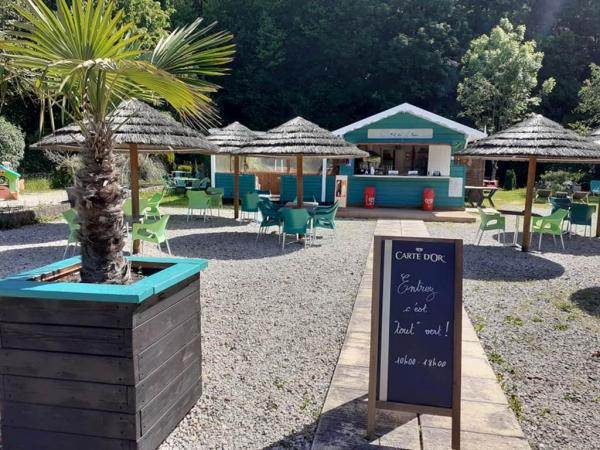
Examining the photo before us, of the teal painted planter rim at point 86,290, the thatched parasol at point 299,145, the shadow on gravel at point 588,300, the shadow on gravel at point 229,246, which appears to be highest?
the thatched parasol at point 299,145

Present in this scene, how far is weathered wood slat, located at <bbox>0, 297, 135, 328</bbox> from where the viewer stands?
2.20 metres

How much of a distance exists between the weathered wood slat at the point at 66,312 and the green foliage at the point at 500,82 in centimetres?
Result: 2810

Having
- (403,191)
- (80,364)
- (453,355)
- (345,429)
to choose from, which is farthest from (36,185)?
(453,355)

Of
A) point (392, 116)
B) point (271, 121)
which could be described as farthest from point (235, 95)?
point (392, 116)

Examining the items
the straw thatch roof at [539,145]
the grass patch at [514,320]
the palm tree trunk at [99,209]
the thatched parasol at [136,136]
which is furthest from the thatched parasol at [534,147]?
the palm tree trunk at [99,209]

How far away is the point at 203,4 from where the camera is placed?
34.9 metres

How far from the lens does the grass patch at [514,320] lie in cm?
468

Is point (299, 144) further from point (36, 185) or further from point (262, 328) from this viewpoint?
Result: point (36, 185)

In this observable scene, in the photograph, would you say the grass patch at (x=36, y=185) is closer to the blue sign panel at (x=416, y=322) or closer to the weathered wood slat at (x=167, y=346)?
the weathered wood slat at (x=167, y=346)

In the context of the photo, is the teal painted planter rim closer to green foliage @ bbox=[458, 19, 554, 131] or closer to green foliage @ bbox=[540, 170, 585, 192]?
green foliage @ bbox=[540, 170, 585, 192]

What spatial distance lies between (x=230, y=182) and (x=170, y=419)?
14.8 metres

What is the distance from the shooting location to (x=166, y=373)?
2.54m

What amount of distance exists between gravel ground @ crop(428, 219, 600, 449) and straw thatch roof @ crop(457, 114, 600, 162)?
184 centimetres

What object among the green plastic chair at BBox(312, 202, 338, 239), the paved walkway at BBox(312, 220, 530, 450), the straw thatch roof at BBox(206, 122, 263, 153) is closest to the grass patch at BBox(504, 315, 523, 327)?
the paved walkway at BBox(312, 220, 530, 450)
